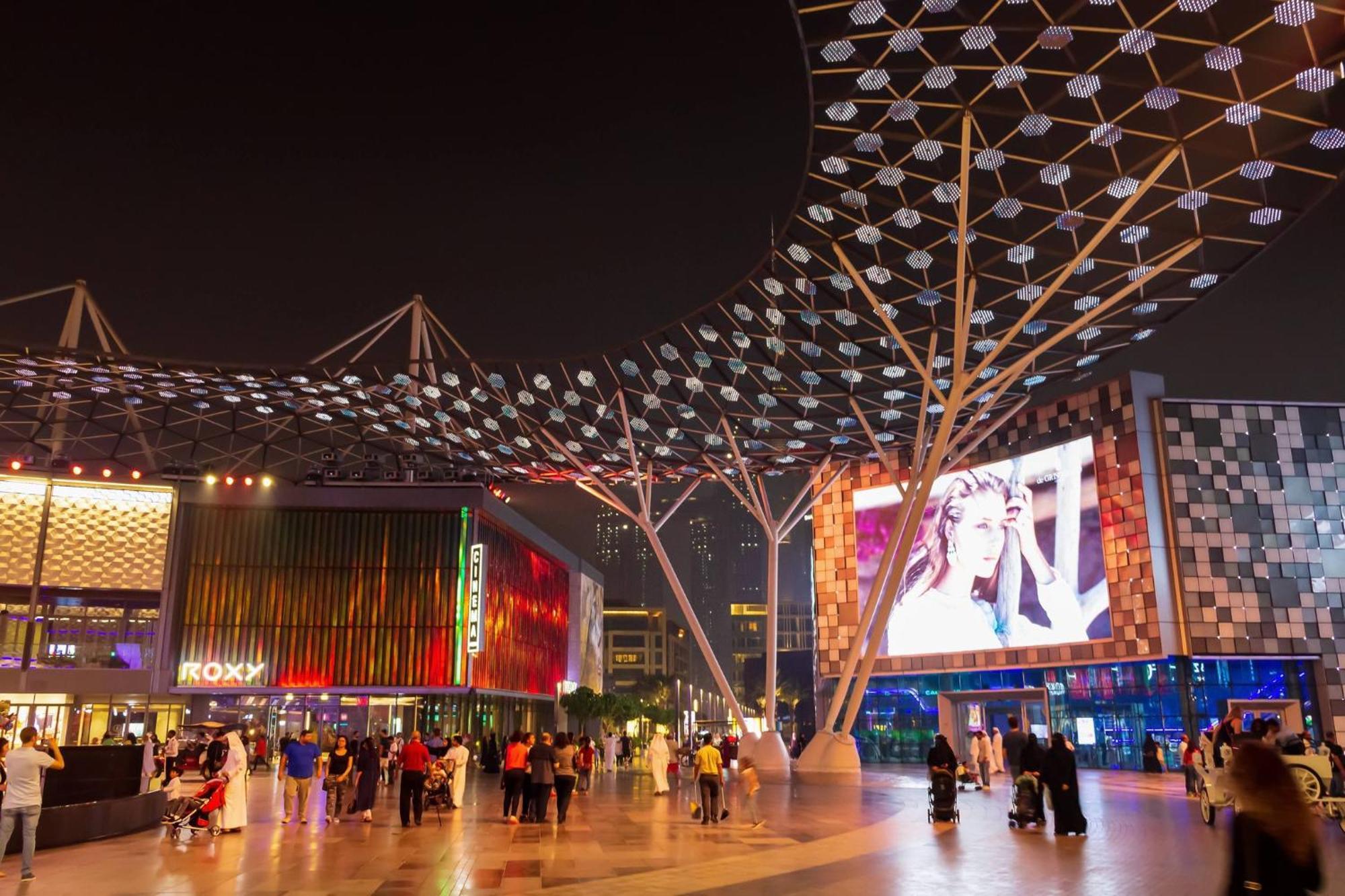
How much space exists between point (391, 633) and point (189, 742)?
11361mm

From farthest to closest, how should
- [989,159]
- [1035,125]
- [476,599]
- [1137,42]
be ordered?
1. [476,599]
2. [989,159]
3. [1035,125]
4. [1137,42]

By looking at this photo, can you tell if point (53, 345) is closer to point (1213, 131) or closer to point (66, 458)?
point (66, 458)

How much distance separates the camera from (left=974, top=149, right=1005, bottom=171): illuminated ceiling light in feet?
78.9

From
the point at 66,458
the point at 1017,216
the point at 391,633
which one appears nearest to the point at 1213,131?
the point at 1017,216

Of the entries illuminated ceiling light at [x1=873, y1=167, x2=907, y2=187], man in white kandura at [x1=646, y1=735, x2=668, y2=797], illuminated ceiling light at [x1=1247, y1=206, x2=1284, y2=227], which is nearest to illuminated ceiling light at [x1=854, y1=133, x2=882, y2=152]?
illuminated ceiling light at [x1=873, y1=167, x2=907, y2=187]

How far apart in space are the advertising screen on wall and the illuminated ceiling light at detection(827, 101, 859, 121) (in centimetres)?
2563

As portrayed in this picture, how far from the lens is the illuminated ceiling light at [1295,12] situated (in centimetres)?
1827

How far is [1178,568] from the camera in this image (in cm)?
4144

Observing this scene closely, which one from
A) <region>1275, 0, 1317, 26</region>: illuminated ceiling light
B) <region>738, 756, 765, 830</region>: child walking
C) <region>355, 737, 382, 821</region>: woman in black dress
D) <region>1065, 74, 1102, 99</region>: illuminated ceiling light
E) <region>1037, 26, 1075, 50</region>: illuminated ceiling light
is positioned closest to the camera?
<region>738, 756, 765, 830</region>: child walking

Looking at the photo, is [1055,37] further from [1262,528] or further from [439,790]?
[1262,528]

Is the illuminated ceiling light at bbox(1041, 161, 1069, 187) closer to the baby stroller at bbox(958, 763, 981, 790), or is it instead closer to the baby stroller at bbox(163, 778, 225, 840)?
the baby stroller at bbox(958, 763, 981, 790)

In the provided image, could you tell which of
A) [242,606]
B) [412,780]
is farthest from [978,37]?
[242,606]

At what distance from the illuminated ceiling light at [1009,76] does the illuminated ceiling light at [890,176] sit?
3628 millimetres

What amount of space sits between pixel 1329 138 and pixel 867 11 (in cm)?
1084
